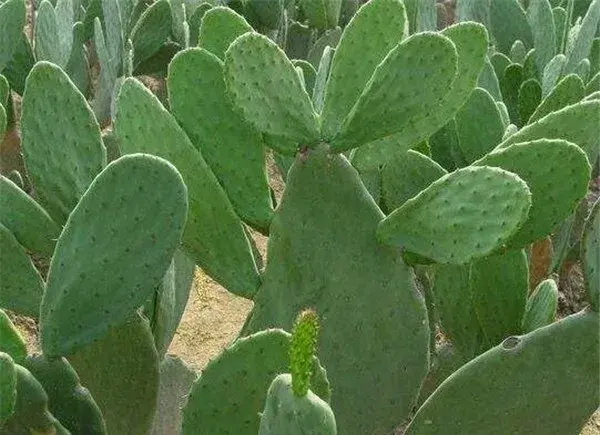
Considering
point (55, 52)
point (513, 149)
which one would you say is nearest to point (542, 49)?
point (55, 52)

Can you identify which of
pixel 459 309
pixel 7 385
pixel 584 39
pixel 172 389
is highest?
pixel 7 385

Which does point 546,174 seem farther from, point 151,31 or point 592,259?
point 151,31

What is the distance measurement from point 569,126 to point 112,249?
0.58 meters

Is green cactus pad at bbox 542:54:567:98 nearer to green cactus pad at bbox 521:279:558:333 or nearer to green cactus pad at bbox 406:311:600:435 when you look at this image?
green cactus pad at bbox 521:279:558:333

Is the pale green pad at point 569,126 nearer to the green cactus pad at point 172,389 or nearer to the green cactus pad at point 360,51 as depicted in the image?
the green cactus pad at point 360,51

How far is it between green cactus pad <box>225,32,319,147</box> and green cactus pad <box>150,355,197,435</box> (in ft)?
1.77

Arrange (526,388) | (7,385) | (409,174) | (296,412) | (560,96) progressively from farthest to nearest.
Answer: (560,96)
(409,174)
(526,388)
(7,385)
(296,412)

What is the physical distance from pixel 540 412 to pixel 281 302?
0.34m

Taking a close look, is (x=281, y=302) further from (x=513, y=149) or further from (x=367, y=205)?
(x=513, y=149)

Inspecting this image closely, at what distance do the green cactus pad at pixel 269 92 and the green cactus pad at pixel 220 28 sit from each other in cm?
39

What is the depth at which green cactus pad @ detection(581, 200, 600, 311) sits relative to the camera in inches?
45.4

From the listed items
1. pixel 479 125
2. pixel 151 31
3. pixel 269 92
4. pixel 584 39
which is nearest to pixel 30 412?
pixel 269 92

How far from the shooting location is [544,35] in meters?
2.46

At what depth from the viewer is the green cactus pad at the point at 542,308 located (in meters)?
1.35
